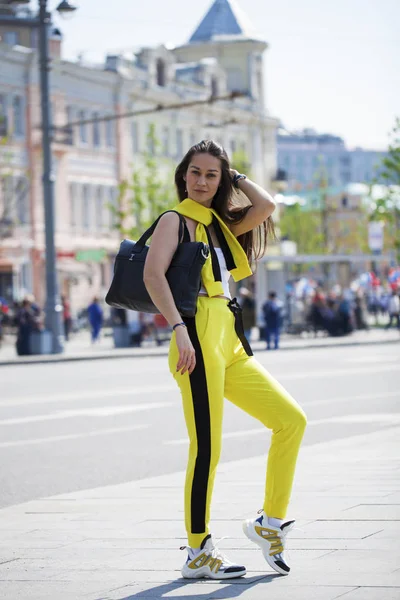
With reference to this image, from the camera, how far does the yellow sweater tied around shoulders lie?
6.11 m

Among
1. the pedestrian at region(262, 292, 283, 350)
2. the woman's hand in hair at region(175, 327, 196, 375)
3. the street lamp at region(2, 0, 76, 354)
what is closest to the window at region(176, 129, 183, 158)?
the pedestrian at region(262, 292, 283, 350)

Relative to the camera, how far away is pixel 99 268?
2680 inches

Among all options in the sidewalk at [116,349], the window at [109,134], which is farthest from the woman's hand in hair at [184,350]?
the window at [109,134]

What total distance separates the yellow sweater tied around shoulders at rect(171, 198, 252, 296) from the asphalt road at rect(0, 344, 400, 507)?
10.4 ft

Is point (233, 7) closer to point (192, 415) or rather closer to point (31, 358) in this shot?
point (31, 358)

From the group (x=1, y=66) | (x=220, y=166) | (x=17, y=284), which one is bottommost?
(x=17, y=284)

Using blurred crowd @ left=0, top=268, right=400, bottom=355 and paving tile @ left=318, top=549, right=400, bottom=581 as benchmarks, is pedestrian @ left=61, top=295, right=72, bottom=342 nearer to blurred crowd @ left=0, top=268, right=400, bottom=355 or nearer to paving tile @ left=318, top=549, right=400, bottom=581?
blurred crowd @ left=0, top=268, right=400, bottom=355

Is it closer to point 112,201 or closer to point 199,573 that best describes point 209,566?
point 199,573

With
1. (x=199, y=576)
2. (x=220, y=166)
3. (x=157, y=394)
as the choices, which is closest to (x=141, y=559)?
(x=199, y=576)

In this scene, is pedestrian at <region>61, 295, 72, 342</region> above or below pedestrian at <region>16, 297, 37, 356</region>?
below

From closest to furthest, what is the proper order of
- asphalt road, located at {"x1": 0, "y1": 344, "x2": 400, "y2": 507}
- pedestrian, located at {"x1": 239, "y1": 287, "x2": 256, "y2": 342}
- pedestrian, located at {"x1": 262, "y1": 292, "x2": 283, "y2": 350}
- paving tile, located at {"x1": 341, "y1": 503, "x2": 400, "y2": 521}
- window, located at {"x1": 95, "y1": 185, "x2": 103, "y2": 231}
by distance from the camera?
1. paving tile, located at {"x1": 341, "y1": 503, "x2": 400, "y2": 521}
2. asphalt road, located at {"x1": 0, "y1": 344, "x2": 400, "y2": 507}
3. pedestrian, located at {"x1": 262, "y1": 292, "x2": 283, "y2": 350}
4. pedestrian, located at {"x1": 239, "y1": 287, "x2": 256, "y2": 342}
5. window, located at {"x1": 95, "y1": 185, "x2": 103, "y2": 231}

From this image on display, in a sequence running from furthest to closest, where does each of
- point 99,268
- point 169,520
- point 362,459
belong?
point 99,268 < point 362,459 < point 169,520

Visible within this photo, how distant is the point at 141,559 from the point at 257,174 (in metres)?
80.6

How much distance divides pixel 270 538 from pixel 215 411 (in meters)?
0.56
